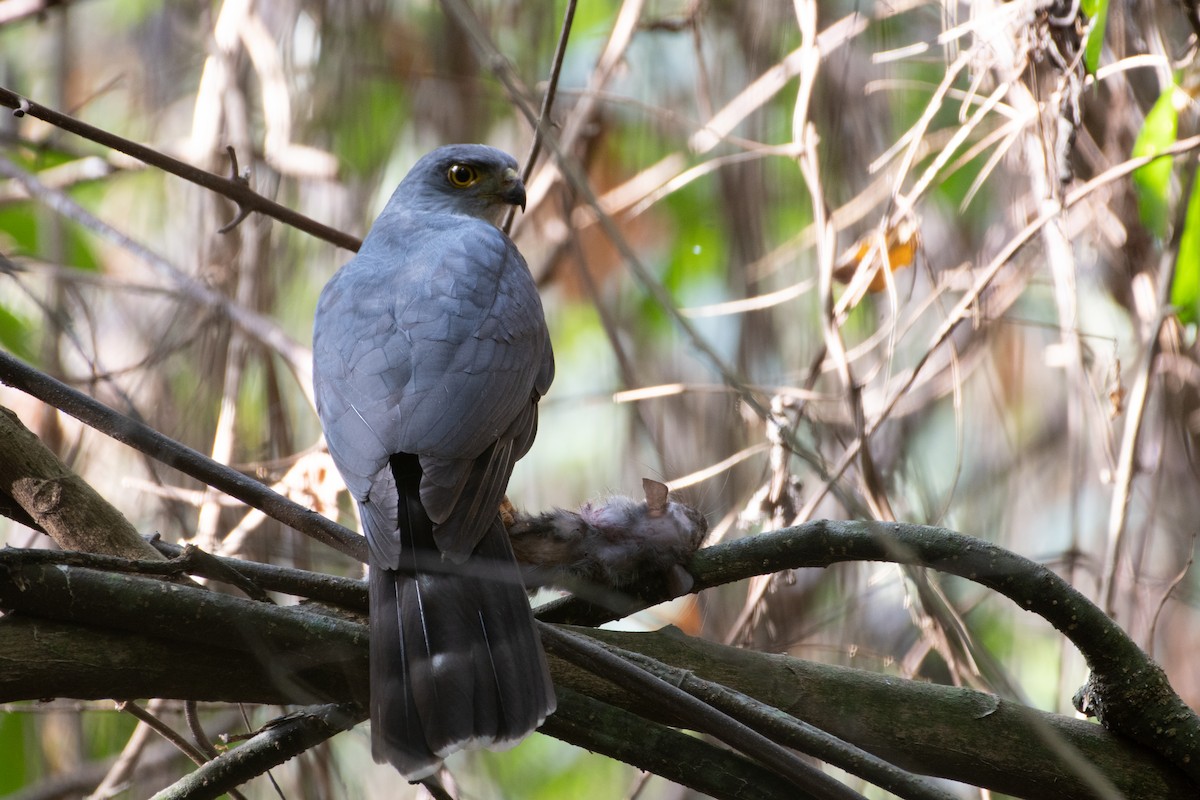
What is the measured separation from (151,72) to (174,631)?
4.36 meters

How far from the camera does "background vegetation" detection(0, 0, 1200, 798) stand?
11.6ft

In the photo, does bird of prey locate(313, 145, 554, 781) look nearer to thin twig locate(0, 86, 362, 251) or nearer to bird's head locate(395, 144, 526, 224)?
thin twig locate(0, 86, 362, 251)

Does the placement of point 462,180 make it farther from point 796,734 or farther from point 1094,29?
point 796,734

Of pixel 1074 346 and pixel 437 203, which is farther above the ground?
pixel 437 203

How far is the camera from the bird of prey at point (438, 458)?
2.28 metres

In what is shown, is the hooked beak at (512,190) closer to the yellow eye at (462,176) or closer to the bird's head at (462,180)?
the bird's head at (462,180)

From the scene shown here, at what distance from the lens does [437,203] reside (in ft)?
14.1

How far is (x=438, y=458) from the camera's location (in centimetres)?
261

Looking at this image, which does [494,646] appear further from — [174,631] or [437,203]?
[437,203]

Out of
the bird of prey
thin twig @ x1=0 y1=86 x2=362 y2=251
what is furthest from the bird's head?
thin twig @ x1=0 y1=86 x2=362 y2=251

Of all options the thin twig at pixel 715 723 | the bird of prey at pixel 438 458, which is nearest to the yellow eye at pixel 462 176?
the bird of prey at pixel 438 458

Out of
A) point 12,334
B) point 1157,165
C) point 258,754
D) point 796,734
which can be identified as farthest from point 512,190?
point 796,734

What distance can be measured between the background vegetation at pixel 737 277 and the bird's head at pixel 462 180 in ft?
0.94

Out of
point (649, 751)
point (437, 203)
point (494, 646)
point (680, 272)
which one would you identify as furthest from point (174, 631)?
point (680, 272)
